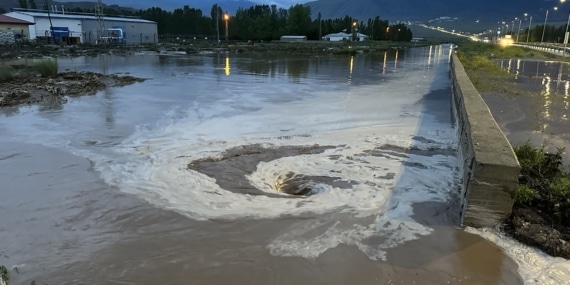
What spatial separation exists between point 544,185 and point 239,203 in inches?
163

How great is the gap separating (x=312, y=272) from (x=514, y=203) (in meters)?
2.80

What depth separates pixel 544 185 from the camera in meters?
5.75

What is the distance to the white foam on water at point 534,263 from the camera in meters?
4.23

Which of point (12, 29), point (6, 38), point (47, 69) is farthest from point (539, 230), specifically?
point (12, 29)

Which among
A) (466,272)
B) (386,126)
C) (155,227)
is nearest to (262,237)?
(155,227)

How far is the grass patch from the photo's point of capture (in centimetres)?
521

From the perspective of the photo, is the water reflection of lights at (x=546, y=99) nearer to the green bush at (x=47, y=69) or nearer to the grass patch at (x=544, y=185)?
the grass patch at (x=544, y=185)

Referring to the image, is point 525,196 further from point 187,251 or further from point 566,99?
point 566,99

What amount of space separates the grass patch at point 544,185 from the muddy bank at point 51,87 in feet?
43.0

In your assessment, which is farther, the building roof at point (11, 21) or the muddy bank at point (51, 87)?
the building roof at point (11, 21)

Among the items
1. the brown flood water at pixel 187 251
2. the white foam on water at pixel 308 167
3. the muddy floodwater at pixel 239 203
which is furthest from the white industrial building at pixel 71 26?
the brown flood water at pixel 187 251

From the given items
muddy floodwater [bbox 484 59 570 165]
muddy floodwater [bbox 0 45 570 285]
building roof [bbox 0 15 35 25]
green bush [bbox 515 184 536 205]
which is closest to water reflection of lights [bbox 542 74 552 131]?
muddy floodwater [bbox 484 59 570 165]

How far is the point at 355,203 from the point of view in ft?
19.6

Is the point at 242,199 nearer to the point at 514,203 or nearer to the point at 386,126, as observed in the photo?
the point at 514,203
